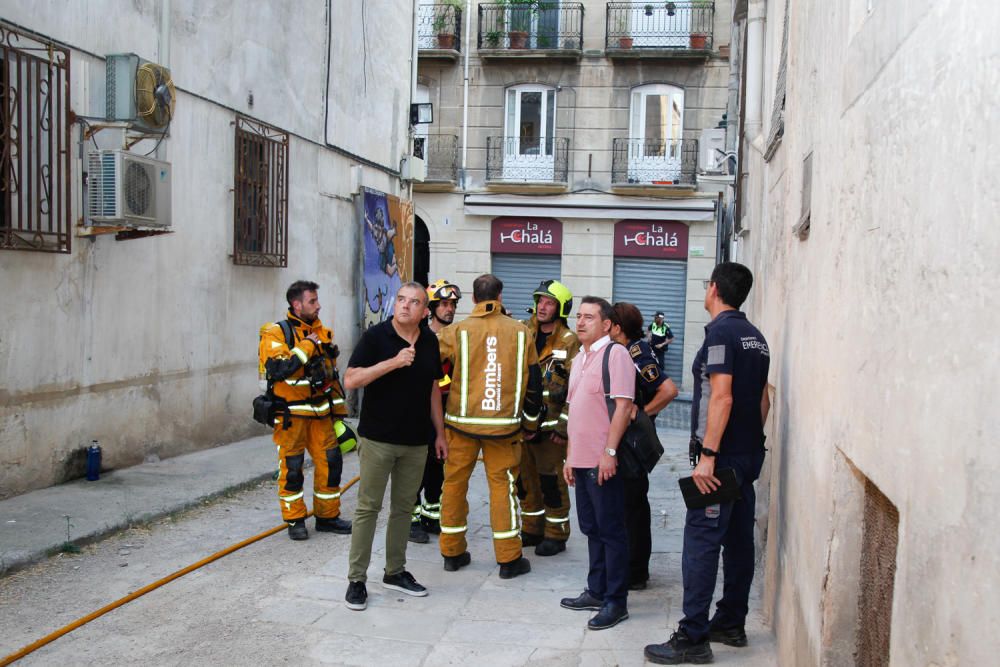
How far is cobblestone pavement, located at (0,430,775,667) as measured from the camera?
4961 mm

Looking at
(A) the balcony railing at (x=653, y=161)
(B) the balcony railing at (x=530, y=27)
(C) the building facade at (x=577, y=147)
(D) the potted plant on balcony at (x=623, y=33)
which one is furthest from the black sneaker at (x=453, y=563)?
(D) the potted plant on balcony at (x=623, y=33)

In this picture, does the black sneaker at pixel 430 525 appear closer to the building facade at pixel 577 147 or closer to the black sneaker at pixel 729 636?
the black sneaker at pixel 729 636

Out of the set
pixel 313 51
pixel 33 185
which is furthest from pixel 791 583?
pixel 313 51

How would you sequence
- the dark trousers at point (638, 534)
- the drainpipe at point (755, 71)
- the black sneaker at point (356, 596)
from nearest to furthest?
the black sneaker at point (356, 596), the dark trousers at point (638, 534), the drainpipe at point (755, 71)

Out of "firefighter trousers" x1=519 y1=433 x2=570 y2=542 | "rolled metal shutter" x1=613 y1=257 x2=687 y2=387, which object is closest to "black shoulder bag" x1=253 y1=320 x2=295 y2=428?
"firefighter trousers" x1=519 y1=433 x2=570 y2=542

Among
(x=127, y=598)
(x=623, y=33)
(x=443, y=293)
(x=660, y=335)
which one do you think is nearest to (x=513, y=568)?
(x=443, y=293)

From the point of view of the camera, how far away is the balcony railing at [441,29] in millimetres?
25234

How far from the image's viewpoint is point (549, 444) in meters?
6.94

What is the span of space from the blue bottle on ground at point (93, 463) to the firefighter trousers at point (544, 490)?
3925 mm

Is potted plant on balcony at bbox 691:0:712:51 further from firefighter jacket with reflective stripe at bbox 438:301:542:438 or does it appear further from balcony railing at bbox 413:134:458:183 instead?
firefighter jacket with reflective stripe at bbox 438:301:542:438

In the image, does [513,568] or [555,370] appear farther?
[555,370]

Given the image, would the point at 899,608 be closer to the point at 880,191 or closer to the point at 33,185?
the point at 880,191

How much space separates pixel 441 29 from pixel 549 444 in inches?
806

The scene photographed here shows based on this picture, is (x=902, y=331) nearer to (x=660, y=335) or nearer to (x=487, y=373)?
(x=487, y=373)
